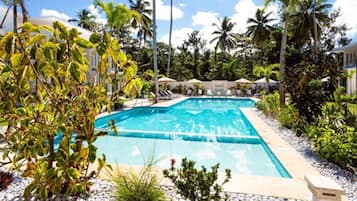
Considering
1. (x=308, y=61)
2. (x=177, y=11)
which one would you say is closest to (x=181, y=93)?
(x=177, y=11)

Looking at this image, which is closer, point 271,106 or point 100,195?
point 100,195

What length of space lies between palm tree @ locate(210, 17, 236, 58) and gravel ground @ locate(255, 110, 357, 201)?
32.3m

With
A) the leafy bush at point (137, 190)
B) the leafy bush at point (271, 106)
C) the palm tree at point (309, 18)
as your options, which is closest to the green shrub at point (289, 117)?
the leafy bush at point (271, 106)

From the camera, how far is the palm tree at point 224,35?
131 feet

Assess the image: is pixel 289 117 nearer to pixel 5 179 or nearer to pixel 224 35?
pixel 5 179

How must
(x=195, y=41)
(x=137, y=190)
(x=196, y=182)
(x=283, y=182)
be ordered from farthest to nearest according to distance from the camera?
(x=195, y=41) < (x=283, y=182) < (x=137, y=190) < (x=196, y=182)

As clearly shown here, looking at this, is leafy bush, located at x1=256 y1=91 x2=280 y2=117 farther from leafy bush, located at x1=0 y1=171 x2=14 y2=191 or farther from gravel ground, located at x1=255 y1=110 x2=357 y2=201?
leafy bush, located at x1=0 y1=171 x2=14 y2=191

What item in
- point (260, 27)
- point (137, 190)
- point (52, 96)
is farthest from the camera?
point (260, 27)

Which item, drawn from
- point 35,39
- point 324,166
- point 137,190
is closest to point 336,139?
point 324,166

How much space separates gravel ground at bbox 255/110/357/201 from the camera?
15.6 ft

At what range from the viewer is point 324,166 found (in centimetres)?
580

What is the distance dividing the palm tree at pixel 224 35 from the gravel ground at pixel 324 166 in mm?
32328

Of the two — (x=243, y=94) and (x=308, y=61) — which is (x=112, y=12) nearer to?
(x=308, y=61)

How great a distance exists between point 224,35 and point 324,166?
36.0m
